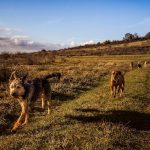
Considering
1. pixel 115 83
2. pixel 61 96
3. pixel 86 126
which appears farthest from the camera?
Result: pixel 61 96

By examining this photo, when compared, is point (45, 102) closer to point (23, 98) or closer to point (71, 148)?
point (23, 98)

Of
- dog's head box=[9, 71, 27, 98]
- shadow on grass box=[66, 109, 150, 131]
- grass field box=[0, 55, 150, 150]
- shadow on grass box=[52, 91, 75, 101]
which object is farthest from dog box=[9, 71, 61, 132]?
shadow on grass box=[52, 91, 75, 101]

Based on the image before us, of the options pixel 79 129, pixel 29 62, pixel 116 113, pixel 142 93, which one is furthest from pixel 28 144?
pixel 29 62

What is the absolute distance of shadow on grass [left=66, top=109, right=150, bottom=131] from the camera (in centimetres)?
1351

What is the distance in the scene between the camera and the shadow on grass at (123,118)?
44.3 feet

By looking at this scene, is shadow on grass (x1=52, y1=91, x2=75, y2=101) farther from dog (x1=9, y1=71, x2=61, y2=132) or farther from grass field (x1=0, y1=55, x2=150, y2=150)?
dog (x1=9, y1=71, x2=61, y2=132)

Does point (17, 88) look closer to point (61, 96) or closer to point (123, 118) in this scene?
point (123, 118)

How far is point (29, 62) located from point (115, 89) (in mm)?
42258

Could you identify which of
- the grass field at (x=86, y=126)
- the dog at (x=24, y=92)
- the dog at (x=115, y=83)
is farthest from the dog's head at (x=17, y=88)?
the dog at (x=115, y=83)

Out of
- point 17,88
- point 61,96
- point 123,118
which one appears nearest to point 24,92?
point 17,88

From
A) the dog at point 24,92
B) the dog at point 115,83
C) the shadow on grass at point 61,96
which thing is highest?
the dog at point 24,92

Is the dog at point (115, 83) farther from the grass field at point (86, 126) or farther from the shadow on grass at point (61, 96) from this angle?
the shadow on grass at point (61, 96)

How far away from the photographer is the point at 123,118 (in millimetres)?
14352

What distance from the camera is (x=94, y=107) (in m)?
16.8
